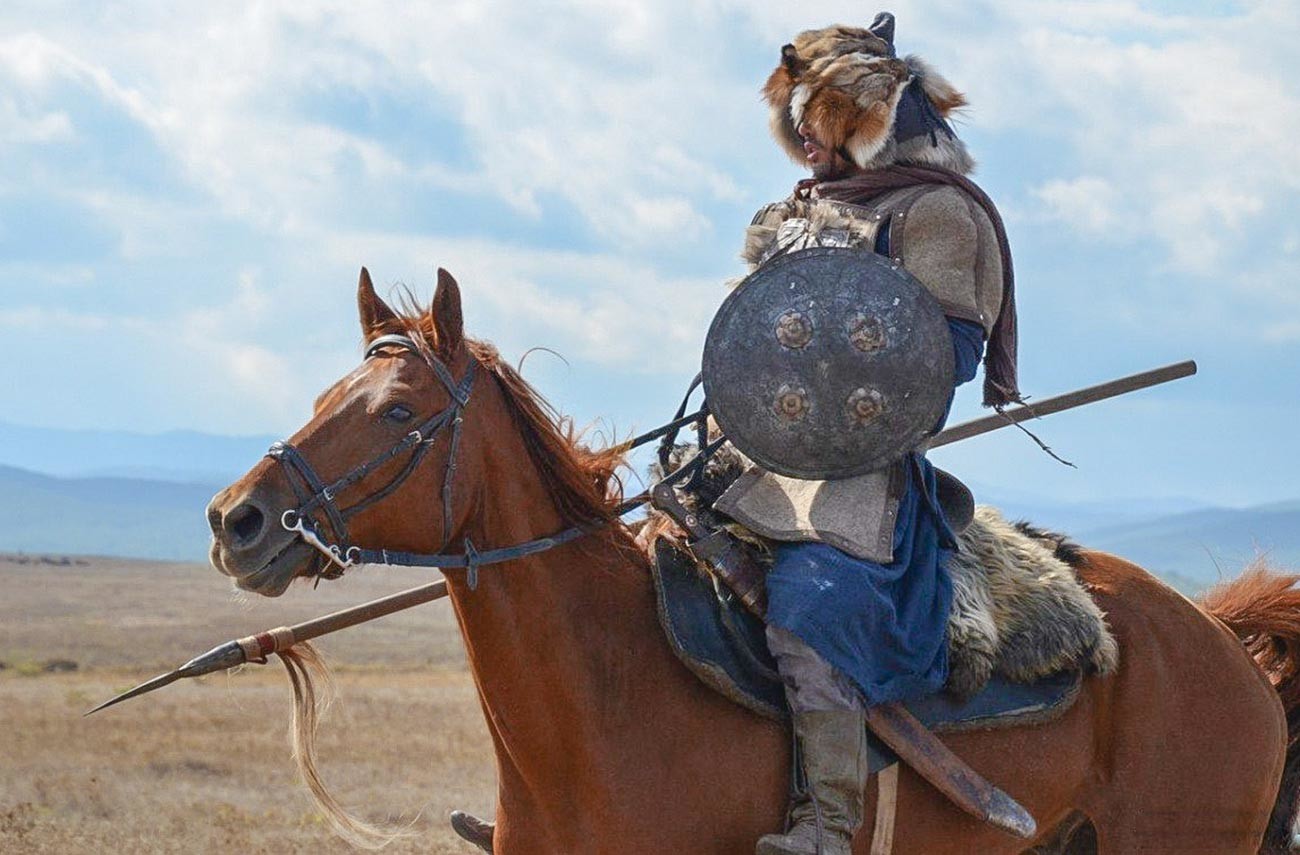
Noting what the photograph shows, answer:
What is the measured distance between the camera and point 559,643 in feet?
17.5

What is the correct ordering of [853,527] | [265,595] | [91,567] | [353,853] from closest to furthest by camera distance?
[265,595] → [853,527] → [353,853] → [91,567]

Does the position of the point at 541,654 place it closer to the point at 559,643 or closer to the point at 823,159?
the point at 559,643

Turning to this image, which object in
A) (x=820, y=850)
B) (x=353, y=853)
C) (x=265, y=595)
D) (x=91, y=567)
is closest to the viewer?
(x=265, y=595)

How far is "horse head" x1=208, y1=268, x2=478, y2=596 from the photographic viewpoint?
478 cm

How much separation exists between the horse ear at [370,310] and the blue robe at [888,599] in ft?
5.07

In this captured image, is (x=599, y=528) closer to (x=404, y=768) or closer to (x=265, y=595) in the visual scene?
(x=265, y=595)

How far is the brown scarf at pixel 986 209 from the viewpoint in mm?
5965

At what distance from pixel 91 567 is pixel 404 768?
9456cm

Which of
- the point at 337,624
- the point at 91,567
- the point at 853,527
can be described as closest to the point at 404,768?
Answer: the point at 337,624

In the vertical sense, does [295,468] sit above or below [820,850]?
above

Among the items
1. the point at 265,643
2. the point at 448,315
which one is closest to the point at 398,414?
the point at 448,315

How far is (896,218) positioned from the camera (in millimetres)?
5789

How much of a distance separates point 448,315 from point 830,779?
194 centimetres

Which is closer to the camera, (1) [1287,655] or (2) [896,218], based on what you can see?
(2) [896,218]
